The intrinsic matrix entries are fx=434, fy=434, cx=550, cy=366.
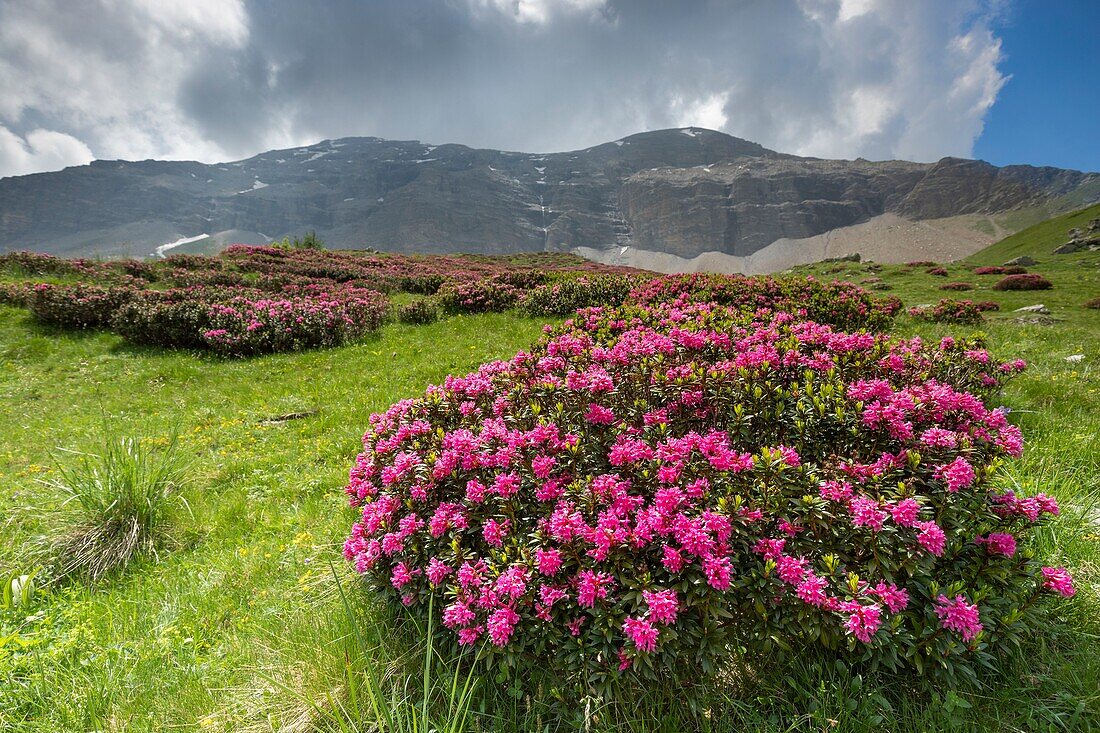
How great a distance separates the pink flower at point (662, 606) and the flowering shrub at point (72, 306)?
834 inches

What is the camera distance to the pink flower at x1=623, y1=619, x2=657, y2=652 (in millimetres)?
2318

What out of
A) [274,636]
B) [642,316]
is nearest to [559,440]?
[274,636]

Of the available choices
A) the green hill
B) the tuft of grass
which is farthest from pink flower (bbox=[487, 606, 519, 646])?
the green hill

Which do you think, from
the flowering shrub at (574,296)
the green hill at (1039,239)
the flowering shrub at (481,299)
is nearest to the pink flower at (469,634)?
the flowering shrub at (574,296)

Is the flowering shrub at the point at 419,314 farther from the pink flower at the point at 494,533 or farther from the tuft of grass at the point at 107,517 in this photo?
the pink flower at the point at 494,533

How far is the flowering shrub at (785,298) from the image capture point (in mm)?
10828

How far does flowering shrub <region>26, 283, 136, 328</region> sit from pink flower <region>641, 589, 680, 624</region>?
21196 mm

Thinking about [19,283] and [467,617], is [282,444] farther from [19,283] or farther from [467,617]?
[19,283]

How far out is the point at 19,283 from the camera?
18375mm

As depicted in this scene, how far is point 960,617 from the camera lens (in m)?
2.44

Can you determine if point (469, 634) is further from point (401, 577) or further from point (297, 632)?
point (297, 632)

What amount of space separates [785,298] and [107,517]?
13460 millimetres

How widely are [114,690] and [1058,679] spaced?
6.22 metres

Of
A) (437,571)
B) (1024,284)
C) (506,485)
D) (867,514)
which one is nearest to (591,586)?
(506,485)
